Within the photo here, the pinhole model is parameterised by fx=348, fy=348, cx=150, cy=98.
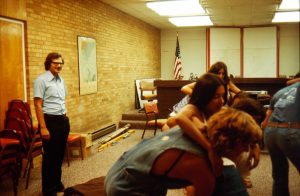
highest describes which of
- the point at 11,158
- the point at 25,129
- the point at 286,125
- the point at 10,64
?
the point at 10,64

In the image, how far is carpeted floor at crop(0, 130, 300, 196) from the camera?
429 centimetres

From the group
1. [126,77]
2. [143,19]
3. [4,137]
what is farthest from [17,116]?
[143,19]

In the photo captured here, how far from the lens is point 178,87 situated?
800 cm

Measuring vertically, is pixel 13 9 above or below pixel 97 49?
above

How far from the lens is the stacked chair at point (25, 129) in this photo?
4.51 meters

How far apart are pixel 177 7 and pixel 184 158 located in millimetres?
7712

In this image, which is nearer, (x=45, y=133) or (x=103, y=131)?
(x=45, y=133)

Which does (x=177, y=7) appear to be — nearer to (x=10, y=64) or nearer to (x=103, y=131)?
(x=103, y=131)

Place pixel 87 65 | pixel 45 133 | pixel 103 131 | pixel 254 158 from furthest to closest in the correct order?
pixel 103 131 < pixel 87 65 < pixel 45 133 < pixel 254 158

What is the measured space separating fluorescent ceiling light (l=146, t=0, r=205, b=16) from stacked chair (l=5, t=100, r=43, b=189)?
14.8ft

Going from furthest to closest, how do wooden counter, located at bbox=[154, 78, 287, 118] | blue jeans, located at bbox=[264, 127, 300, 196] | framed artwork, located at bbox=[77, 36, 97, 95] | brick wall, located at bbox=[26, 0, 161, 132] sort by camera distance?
wooden counter, located at bbox=[154, 78, 287, 118] → framed artwork, located at bbox=[77, 36, 97, 95] → brick wall, located at bbox=[26, 0, 161, 132] → blue jeans, located at bbox=[264, 127, 300, 196]

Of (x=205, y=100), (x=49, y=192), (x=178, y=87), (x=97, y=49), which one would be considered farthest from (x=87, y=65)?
(x=205, y=100)

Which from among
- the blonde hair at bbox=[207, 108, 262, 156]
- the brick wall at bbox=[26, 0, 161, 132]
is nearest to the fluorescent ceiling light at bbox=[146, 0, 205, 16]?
the brick wall at bbox=[26, 0, 161, 132]

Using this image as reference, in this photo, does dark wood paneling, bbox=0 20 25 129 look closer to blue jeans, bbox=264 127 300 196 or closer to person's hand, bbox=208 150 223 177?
blue jeans, bbox=264 127 300 196
